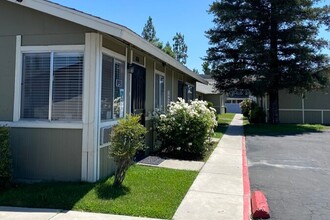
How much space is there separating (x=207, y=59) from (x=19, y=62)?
20720 millimetres

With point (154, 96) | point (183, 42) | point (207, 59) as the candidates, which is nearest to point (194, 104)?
point (154, 96)

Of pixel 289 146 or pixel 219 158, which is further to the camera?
pixel 289 146

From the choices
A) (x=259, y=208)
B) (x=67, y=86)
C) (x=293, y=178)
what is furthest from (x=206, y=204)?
(x=67, y=86)

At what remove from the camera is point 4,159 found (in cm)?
645

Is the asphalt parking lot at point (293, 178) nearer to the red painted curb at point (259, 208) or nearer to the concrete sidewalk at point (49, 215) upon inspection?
the red painted curb at point (259, 208)

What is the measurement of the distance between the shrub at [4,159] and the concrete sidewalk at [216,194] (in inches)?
137

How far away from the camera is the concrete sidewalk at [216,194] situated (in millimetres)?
5434

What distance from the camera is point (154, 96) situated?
462 inches

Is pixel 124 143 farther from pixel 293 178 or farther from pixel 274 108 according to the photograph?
pixel 274 108

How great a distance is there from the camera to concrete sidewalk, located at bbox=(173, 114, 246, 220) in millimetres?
5434

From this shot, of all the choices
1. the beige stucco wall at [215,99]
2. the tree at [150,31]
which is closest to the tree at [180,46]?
the tree at [150,31]

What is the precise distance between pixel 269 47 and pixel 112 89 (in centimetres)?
1888

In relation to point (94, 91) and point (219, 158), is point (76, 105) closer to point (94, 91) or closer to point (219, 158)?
point (94, 91)

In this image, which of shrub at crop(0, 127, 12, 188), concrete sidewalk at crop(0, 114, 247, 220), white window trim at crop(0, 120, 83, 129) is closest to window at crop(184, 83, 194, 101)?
concrete sidewalk at crop(0, 114, 247, 220)
